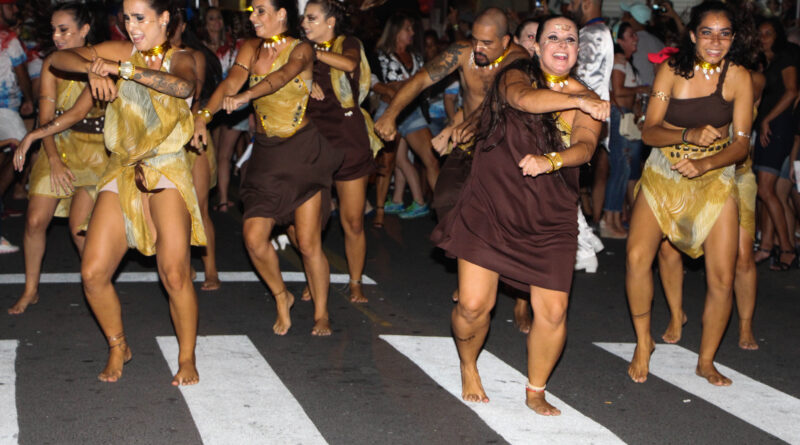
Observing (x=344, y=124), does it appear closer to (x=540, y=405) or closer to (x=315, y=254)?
(x=315, y=254)

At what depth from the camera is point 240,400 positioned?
18.2 ft

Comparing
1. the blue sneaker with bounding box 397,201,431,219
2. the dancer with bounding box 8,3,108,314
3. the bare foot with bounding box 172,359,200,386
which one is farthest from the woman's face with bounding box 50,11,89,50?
the blue sneaker with bounding box 397,201,431,219

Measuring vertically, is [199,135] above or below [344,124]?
above

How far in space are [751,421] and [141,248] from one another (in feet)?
10.8

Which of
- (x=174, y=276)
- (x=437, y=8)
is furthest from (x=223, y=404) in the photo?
(x=437, y=8)

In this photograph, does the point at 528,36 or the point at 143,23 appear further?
the point at 528,36

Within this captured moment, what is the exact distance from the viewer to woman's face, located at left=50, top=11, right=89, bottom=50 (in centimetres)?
668

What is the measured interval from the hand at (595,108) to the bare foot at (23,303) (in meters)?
4.48

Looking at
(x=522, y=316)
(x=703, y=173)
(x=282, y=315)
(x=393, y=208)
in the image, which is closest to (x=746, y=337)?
(x=522, y=316)

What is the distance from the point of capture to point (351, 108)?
766cm

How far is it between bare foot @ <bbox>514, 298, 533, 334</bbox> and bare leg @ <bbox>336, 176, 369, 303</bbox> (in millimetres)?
1265

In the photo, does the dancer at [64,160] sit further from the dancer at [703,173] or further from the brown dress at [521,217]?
the dancer at [703,173]

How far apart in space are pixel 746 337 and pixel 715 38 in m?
2.11

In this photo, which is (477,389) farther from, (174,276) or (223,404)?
(174,276)
